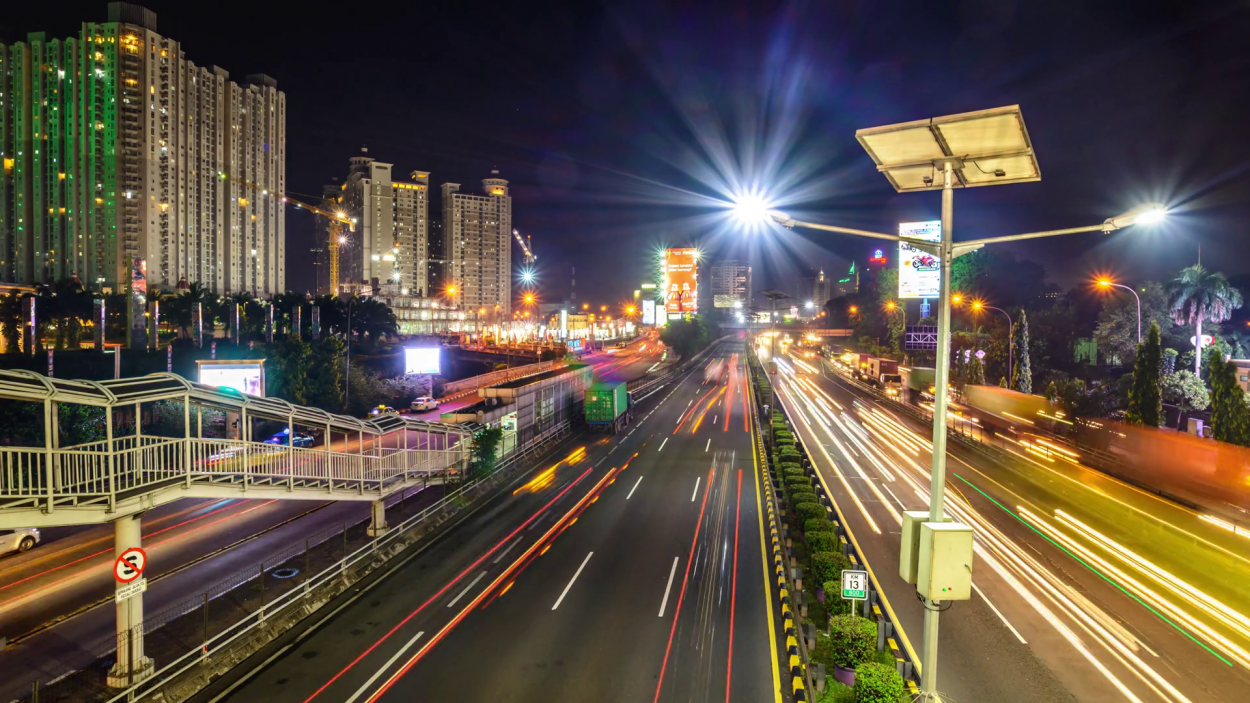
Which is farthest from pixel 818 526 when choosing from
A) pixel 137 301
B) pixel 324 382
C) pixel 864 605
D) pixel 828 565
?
pixel 137 301

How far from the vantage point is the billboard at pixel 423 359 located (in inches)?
1907

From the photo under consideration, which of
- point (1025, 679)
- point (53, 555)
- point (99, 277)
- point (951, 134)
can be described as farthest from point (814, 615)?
point (99, 277)

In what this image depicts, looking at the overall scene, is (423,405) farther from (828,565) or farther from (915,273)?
(828,565)

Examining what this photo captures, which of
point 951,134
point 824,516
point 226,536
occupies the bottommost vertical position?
point 226,536

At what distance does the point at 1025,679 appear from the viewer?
11570mm

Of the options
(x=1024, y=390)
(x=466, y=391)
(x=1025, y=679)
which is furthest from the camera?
(x=466, y=391)

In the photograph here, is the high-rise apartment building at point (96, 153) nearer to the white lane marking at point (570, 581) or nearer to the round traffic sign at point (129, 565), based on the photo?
the round traffic sign at point (129, 565)

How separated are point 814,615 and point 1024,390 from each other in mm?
A: 46921

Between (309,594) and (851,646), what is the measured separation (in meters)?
12.5

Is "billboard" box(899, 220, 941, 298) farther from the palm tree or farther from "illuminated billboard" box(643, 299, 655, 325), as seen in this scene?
"illuminated billboard" box(643, 299, 655, 325)

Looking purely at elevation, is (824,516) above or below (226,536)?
above

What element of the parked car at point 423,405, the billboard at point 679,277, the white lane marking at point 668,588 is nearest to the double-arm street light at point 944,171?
the white lane marking at point 668,588

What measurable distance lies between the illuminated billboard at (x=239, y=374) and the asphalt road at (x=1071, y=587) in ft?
95.4

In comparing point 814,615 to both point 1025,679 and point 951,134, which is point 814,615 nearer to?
point 1025,679
